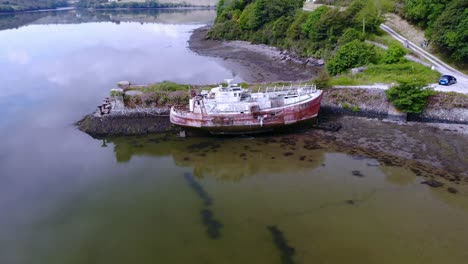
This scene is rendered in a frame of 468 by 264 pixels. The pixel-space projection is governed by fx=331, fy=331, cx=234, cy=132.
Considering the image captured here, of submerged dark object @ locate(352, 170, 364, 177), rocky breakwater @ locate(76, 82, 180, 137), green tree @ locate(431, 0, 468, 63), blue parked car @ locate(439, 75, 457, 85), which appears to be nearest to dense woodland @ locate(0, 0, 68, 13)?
rocky breakwater @ locate(76, 82, 180, 137)

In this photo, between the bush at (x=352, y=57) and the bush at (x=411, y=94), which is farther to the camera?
the bush at (x=352, y=57)

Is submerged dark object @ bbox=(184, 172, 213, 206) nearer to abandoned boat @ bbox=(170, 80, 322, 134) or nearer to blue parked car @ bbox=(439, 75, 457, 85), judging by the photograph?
abandoned boat @ bbox=(170, 80, 322, 134)

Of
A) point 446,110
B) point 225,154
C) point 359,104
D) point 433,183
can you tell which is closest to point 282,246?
point 225,154

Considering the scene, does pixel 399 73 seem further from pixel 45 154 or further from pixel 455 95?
pixel 45 154

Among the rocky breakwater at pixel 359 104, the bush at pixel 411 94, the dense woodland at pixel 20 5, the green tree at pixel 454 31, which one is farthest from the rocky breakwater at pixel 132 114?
the dense woodland at pixel 20 5

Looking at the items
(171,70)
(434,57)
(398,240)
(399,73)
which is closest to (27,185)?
(398,240)

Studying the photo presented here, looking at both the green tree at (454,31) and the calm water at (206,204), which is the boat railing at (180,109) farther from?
the green tree at (454,31)
